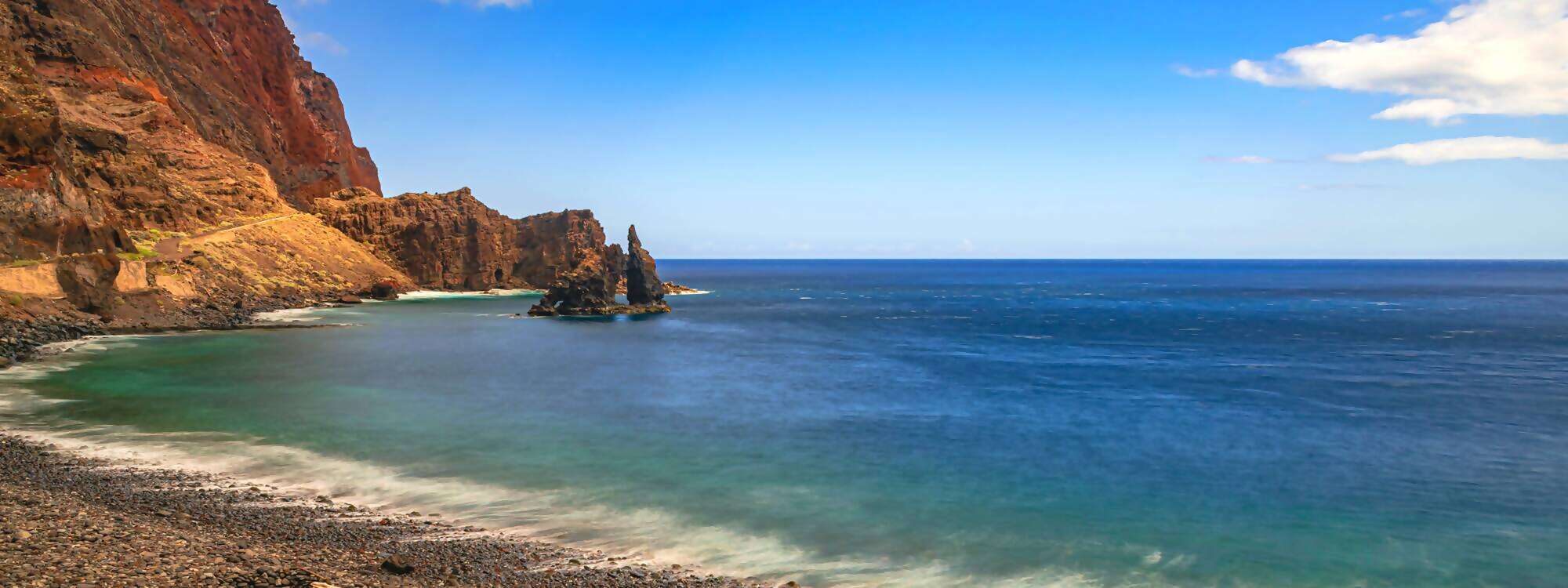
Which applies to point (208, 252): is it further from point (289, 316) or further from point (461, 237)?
point (461, 237)

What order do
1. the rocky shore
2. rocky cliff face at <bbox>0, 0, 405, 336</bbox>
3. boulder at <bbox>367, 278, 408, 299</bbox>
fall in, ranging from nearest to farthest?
the rocky shore, rocky cliff face at <bbox>0, 0, 405, 336</bbox>, boulder at <bbox>367, 278, 408, 299</bbox>

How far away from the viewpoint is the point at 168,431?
32.8 m

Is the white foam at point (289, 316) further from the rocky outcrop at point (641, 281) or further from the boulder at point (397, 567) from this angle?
the boulder at point (397, 567)

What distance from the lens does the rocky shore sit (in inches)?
609

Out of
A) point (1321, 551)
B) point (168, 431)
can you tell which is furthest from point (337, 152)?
point (1321, 551)

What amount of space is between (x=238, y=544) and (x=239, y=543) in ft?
0.89

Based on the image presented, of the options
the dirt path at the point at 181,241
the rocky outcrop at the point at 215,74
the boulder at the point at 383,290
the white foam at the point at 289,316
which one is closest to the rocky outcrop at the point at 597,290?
the white foam at the point at 289,316

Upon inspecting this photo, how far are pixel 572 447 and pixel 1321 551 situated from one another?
24552 millimetres

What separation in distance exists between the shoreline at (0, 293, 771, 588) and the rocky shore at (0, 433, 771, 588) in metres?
0.03

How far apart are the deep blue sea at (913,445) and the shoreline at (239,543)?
1.53m

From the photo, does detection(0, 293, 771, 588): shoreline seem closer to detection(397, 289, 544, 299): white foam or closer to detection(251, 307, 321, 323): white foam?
detection(251, 307, 321, 323): white foam

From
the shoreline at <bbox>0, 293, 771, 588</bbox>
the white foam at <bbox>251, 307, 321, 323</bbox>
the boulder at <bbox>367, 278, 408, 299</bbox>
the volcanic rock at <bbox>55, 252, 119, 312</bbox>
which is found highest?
the volcanic rock at <bbox>55, 252, 119, 312</bbox>

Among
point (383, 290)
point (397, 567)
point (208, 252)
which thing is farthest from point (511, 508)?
point (383, 290)

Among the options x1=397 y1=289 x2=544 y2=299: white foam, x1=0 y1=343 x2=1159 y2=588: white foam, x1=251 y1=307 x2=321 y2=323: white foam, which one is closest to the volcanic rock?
x1=251 y1=307 x2=321 y2=323: white foam
